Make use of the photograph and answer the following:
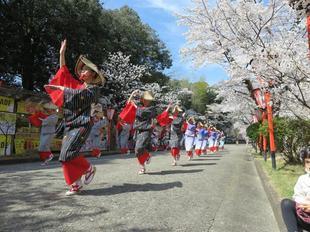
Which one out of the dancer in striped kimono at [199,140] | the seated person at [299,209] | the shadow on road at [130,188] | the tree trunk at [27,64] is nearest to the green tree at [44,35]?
the tree trunk at [27,64]

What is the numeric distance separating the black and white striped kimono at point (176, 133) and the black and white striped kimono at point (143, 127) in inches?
180

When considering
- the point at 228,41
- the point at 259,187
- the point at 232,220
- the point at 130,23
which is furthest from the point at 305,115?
the point at 130,23

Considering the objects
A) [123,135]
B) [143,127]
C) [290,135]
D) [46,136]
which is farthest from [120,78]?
[143,127]

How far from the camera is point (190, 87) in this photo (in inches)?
2997

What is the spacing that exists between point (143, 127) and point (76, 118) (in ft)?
13.3

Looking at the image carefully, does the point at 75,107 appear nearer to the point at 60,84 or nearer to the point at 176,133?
the point at 60,84

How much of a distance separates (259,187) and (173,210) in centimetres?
518

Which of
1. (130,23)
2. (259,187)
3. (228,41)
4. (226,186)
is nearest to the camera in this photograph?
(226,186)

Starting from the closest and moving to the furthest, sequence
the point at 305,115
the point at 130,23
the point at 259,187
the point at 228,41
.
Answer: the point at 259,187
the point at 305,115
the point at 228,41
the point at 130,23

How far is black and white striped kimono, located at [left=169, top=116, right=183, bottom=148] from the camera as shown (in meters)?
15.6

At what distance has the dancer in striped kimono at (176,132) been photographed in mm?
15312

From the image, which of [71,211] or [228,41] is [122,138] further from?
[71,211]

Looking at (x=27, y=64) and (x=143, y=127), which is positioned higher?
(x=27, y=64)

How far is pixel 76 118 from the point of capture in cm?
688
